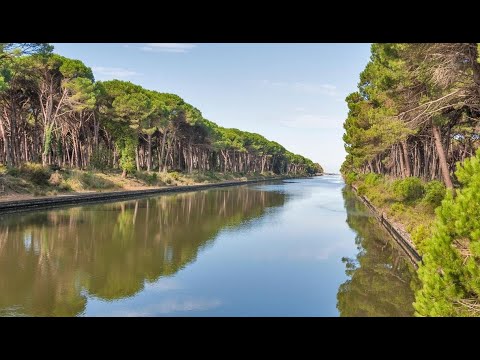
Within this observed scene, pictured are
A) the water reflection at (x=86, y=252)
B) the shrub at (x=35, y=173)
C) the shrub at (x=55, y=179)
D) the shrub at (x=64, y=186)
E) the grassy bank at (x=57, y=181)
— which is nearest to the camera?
the water reflection at (x=86, y=252)

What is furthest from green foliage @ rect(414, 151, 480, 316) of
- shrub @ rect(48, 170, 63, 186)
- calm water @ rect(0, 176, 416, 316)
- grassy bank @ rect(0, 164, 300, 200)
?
shrub @ rect(48, 170, 63, 186)

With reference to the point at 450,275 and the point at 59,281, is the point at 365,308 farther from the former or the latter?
the point at 59,281

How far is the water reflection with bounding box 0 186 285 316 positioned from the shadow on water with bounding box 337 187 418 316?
521 cm

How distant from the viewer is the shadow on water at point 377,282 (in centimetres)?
961

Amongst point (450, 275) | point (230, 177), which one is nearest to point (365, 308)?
point (450, 275)

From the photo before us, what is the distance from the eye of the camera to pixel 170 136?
62906 millimetres

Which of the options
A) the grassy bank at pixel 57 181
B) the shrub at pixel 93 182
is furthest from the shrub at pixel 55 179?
the shrub at pixel 93 182

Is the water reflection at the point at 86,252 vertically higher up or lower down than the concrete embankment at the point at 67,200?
lower down

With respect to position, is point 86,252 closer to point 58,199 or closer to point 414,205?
point 58,199

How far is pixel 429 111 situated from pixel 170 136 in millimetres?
51252

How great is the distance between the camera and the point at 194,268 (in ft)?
42.5

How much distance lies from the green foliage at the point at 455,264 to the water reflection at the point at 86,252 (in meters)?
6.77

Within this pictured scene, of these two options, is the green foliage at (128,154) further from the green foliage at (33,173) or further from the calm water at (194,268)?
the calm water at (194,268)

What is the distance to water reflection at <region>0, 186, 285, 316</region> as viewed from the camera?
31.9ft
